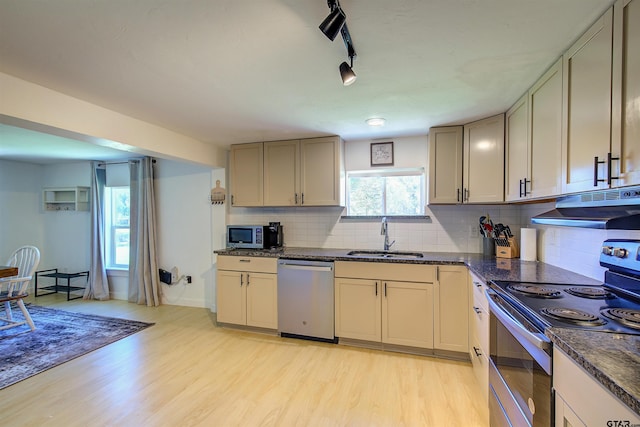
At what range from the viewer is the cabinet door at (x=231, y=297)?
10.6 ft

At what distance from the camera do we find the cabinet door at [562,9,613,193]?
122 centimetres

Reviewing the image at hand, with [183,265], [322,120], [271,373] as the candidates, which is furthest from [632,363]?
[183,265]

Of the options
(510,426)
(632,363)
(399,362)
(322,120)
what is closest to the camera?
(632,363)

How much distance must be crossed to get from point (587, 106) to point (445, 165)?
1.51 m

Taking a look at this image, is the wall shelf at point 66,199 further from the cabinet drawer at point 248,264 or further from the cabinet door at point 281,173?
the cabinet door at point 281,173

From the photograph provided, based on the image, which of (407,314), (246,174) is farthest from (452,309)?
(246,174)

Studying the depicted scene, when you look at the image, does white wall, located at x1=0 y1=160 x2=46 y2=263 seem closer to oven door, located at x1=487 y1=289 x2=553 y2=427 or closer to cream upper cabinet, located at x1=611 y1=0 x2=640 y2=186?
oven door, located at x1=487 y1=289 x2=553 y2=427

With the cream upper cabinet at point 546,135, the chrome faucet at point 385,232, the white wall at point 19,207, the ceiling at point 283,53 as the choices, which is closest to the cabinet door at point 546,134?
the cream upper cabinet at point 546,135

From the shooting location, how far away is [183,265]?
422 centimetres

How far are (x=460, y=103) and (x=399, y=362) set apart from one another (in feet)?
7.48

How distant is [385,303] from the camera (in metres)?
2.70

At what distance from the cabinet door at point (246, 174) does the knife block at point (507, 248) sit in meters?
2.60

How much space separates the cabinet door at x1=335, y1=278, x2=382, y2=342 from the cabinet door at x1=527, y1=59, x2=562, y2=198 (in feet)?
5.02

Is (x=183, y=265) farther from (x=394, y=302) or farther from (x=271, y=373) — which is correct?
(x=394, y=302)
